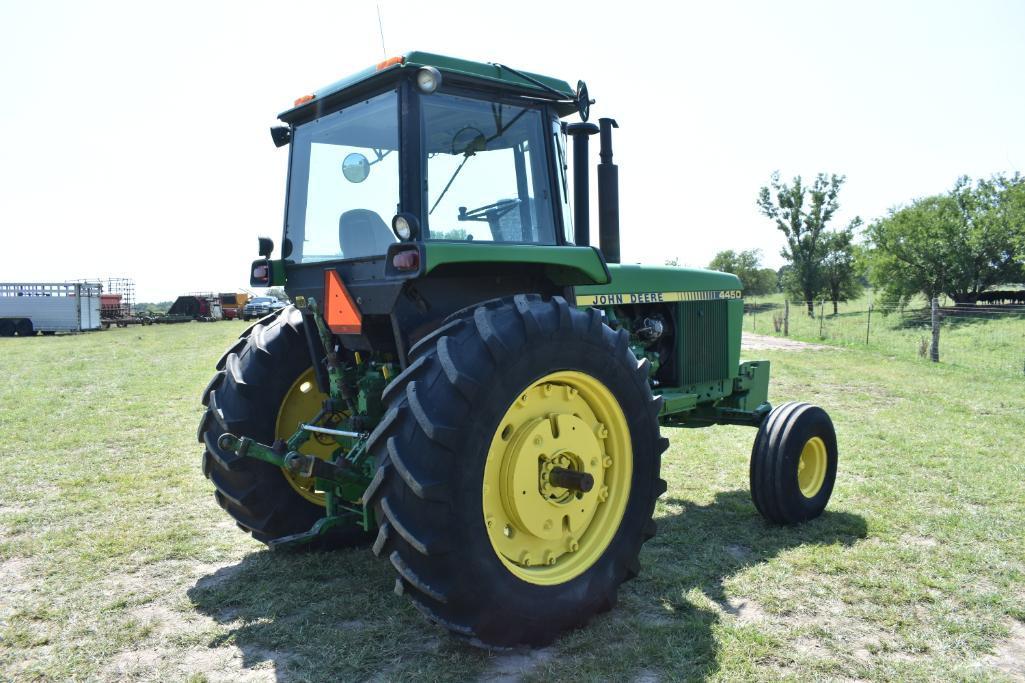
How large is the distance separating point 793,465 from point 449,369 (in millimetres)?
2938

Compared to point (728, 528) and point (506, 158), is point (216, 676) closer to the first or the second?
point (506, 158)

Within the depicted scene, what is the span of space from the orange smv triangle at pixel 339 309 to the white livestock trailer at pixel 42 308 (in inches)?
1296

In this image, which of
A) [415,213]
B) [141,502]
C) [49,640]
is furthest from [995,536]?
[141,502]

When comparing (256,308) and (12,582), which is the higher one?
(256,308)

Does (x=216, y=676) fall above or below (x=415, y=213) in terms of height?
below

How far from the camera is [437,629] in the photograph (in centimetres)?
336

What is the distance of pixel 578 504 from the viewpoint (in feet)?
11.3

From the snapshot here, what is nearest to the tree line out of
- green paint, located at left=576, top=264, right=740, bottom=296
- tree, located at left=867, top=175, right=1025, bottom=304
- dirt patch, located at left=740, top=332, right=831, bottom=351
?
tree, located at left=867, top=175, right=1025, bottom=304

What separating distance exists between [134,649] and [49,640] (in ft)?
1.40

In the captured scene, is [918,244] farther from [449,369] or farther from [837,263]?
[449,369]

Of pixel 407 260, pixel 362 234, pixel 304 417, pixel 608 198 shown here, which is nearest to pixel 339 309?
pixel 362 234

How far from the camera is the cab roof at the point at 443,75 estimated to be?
3.30 meters

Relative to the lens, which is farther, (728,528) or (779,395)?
(779,395)

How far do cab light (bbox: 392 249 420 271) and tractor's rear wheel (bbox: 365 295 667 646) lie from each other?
0.95ft
